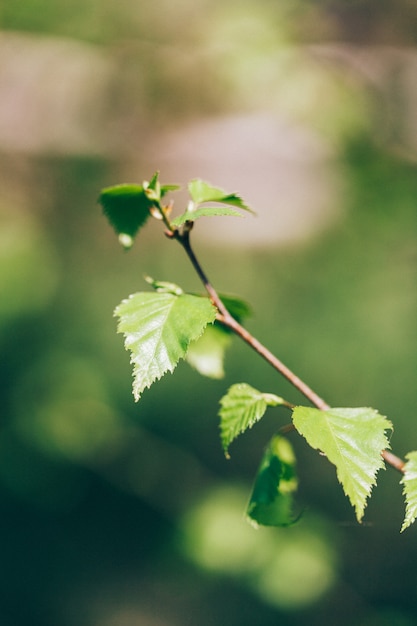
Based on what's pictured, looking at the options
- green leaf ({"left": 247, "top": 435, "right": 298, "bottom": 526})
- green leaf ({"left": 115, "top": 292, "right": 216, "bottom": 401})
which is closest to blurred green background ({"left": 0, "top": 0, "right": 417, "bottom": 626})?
green leaf ({"left": 247, "top": 435, "right": 298, "bottom": 526})

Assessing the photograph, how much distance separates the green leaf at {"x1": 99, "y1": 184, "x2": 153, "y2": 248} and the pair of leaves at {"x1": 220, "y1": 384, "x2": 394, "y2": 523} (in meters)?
0.25

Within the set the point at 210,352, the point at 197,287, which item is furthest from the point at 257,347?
the point at 197,287

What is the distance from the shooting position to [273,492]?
2.36 ft

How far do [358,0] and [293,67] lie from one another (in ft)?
4.39

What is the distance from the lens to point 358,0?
3.85 meters

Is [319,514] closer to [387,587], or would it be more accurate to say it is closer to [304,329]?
[387,587]

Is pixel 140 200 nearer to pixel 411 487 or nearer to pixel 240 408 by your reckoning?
pixel 240 408

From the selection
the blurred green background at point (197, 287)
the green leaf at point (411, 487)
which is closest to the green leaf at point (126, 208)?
the green leaf at point (411, 487)

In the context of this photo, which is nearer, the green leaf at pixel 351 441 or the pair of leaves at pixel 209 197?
the green leaf at pixel 351 441

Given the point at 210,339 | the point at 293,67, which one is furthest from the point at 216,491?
the point at 293,67

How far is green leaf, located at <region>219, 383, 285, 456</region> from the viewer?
0.68 meters

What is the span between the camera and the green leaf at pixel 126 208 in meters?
0.74

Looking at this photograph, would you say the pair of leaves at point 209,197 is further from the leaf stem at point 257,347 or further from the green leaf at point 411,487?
the green leaf at point 411,487

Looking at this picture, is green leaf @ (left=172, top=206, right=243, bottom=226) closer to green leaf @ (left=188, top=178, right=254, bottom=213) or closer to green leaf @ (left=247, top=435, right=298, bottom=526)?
green leaf @ (left=188, top=178, right=254, bottom=213)
